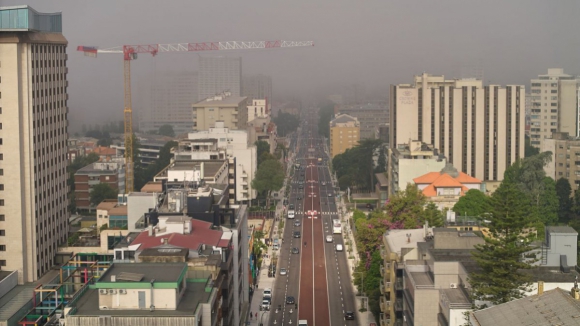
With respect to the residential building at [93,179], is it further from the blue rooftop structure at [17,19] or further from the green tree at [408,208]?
the blue rooftop structure at [17,19]

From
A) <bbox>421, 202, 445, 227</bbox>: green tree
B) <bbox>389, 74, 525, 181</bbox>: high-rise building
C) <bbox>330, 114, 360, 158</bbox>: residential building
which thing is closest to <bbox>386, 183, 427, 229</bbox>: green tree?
<bbox>421, 202, 445, 227</bbox>: green tree

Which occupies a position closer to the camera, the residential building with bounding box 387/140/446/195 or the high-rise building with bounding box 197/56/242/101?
the residential building with bounding box 387/140/446/195

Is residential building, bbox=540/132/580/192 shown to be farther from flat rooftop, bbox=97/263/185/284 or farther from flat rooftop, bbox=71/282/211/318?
flat rooftop, bbox=97/263/185/284

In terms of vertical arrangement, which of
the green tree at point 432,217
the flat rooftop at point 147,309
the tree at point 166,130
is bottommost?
the green tree at point 432,217

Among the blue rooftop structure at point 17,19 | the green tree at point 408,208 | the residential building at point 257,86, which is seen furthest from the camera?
the residential building at point 257,86

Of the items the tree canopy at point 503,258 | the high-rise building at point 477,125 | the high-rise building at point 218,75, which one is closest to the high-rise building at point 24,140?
the tree canopy at point 503,258

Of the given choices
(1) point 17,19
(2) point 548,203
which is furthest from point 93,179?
(1) point 17,19

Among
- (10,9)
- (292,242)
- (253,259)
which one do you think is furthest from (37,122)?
(292,242)

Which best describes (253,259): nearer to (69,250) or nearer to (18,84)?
(69,250)
